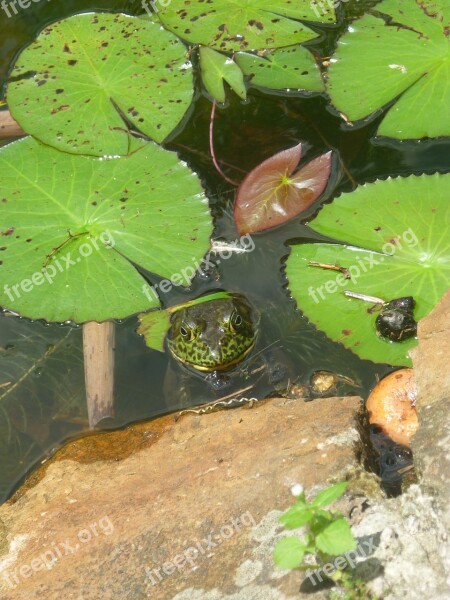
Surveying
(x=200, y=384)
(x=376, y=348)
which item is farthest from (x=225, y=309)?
(x=376, y=348)

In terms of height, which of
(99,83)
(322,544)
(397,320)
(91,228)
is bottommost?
(397,320)

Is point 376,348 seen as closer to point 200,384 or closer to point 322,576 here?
point 200,384

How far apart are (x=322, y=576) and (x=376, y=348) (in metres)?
1.60

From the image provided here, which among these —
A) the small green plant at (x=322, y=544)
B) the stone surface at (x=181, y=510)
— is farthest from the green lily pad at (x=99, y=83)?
the small green plant at (x=322, y=544)

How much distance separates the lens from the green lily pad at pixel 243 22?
4793 millimetres

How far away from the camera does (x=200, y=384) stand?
164 inches

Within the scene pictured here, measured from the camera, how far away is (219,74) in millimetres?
4691

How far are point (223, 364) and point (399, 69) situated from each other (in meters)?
2.24

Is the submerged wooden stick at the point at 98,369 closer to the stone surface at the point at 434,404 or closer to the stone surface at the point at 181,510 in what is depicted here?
the stone surface at the point at 181,510

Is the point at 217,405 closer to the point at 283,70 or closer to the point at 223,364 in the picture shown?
the point at 223,364

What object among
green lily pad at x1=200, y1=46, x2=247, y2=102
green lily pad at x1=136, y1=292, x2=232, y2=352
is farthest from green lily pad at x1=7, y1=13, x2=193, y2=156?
green lily pad at x1=136, y1=292, x2=232, y2=352

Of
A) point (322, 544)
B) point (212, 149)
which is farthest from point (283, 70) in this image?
point (322, 544)

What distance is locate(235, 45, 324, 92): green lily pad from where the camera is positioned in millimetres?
4711

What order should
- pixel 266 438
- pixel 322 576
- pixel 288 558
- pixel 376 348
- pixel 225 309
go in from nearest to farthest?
pixel 288 558, pixel 322 576, pixel 266 438, pixel 376 348, pixel 225 309
